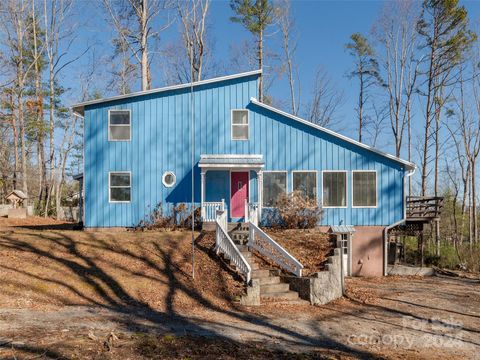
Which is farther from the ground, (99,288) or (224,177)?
(224,177)

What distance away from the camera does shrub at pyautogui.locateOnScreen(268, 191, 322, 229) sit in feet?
50.9

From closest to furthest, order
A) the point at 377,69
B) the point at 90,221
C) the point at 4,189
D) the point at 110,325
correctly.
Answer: the point at 110,325, the point at 90,221, the point at 377,69, the point at 4,189

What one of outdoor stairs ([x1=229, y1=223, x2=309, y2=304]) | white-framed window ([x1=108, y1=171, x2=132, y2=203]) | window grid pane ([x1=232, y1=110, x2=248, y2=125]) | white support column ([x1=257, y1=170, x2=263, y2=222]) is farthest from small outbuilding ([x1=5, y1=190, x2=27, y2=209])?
outdoor stairs ([x1=229, y1=223, x2=309, y2=304])

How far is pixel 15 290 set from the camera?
28.4 feet

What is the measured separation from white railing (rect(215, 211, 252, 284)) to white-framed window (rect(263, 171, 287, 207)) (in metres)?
4.01

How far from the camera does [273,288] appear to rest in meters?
10.1

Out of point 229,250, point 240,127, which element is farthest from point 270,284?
point 240,127

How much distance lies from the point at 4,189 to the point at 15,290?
30.7 m

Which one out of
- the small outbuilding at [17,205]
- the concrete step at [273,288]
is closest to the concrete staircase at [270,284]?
the concrete step at [273,288]

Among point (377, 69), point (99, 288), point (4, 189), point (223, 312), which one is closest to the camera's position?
point (223, 312)

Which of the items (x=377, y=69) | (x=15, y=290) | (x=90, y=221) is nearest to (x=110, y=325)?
(x=15, y=290)

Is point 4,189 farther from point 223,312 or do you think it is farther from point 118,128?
point 223,312

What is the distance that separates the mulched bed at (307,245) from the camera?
11.7m

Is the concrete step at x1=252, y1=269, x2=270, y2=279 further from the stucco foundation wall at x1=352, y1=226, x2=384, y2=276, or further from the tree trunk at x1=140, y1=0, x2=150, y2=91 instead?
the tree trunk at x1=140, y1=0, x2=150, y2=91
